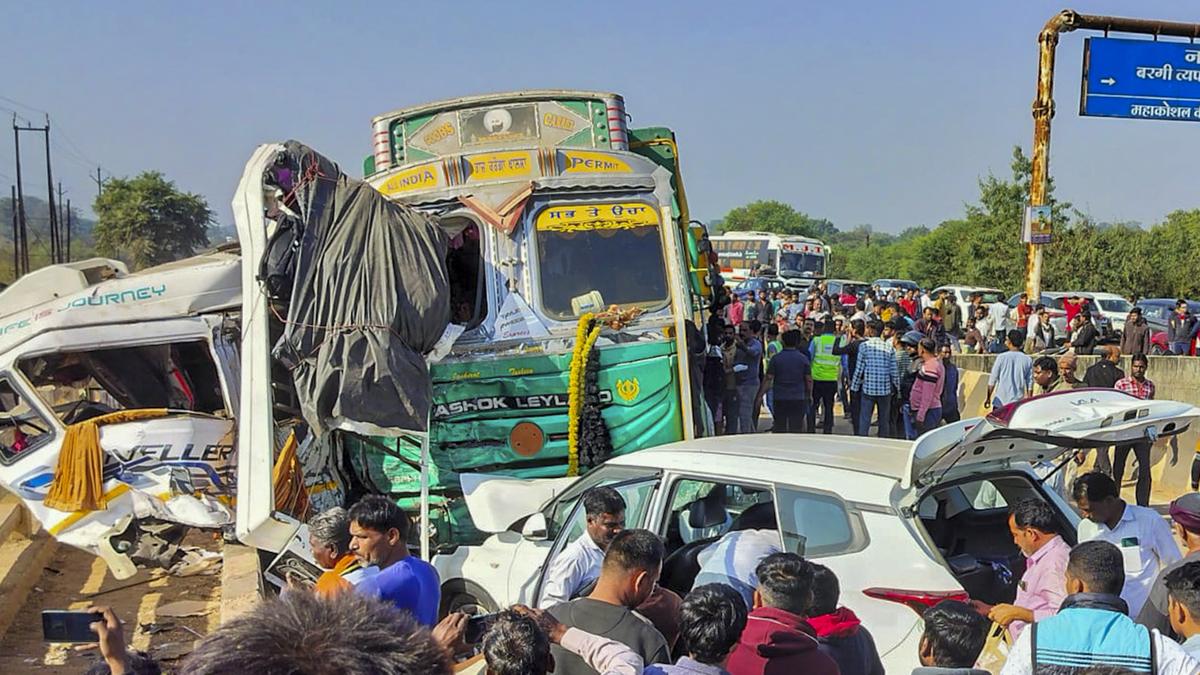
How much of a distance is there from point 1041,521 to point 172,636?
580cm

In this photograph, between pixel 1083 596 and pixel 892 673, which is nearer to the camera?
pixel 1083 596

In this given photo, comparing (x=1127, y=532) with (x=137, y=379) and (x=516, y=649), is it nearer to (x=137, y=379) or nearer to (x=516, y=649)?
(x=516, y=649)

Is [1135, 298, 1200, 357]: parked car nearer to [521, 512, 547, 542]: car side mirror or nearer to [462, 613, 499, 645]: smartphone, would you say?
[521, 512, 547, 542]: car side mirror

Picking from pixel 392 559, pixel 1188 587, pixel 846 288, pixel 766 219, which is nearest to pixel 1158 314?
pixel 846 288

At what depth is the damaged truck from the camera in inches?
279

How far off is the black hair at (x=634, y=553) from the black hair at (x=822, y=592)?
55 centimetres

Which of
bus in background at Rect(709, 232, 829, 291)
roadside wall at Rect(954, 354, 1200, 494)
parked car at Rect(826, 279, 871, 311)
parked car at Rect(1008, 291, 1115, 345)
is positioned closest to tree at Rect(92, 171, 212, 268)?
bus in background at Rect(709, 232, 829, 291)

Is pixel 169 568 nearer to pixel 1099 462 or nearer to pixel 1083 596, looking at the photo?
pixel 1083 596

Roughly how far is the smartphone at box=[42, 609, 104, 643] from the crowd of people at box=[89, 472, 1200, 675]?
16cm

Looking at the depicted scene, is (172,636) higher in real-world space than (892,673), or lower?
lower

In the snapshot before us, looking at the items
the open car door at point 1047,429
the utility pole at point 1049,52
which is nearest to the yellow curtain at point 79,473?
the open car door at point 1047,429

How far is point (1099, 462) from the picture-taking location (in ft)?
32.9

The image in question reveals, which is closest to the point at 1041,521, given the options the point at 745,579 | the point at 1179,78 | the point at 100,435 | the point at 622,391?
the point at 745,579

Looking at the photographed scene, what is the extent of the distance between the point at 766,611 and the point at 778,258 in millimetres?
40448
